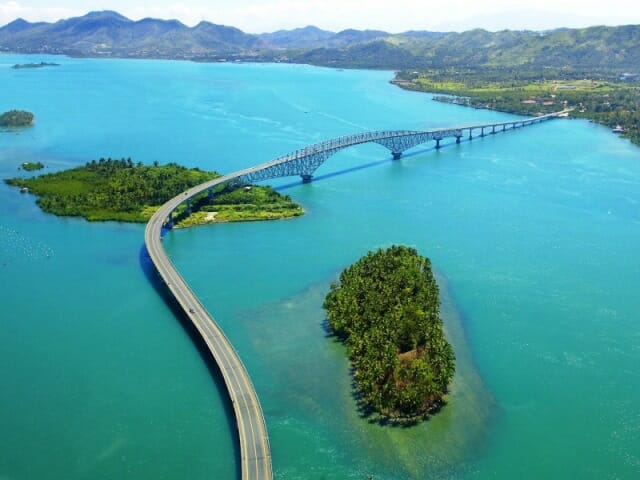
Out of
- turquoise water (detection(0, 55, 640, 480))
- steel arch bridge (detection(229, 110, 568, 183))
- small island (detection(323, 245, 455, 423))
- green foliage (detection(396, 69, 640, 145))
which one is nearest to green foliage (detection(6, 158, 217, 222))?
turquoise water (detection(0, 55, 640, 480))

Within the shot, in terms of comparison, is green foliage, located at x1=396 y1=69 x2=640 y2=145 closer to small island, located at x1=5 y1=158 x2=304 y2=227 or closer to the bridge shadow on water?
small island, located at x1=5 y1=158 x2=304 y2=227

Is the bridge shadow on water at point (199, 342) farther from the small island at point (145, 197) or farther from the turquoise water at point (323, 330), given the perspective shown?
the small island at point (145, 197)

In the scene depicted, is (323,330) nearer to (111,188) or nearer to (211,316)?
(211,316)

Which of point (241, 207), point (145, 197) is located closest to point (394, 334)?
point (241, 207)

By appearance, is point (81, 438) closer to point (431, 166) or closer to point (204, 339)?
point (204, 339)

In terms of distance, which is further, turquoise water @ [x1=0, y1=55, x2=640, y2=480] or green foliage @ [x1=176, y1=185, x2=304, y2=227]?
green foliage @ [x1=176, y1=185, x2=304, y2=227]

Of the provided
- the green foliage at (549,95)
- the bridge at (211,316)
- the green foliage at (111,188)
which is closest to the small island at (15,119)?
the green foliage at (111,188)
